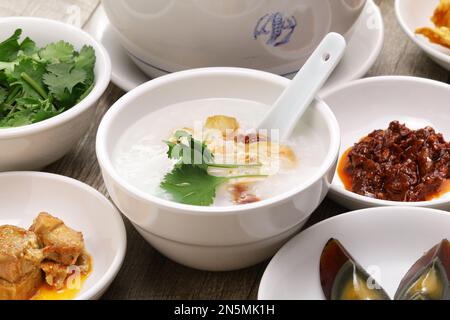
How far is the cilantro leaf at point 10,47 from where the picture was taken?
2023mm

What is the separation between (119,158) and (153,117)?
6.5 inches

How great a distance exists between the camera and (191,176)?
62.2 inches

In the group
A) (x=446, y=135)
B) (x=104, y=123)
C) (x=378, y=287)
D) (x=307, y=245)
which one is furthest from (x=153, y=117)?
(x=446, y=135)

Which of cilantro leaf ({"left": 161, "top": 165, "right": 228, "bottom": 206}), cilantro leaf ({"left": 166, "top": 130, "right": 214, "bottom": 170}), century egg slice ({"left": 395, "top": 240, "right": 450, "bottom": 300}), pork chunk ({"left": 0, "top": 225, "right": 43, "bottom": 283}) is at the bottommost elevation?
pork chunk ({"left": 0, "top": 225, "right": 43, "bottom": 283})

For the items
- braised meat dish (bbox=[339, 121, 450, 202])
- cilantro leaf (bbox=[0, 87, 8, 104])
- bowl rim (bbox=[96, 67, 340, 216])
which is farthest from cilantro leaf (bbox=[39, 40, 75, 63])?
braised meat dish (bbox=[339, 121, 450, 202])

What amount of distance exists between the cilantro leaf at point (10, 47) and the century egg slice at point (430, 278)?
111cm

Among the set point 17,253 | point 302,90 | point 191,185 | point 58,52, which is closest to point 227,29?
point 302,90

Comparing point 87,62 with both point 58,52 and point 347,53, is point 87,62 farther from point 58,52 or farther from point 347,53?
point 347,53

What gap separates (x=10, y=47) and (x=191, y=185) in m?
0.74

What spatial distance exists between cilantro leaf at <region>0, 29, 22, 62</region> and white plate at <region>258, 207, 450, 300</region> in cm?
89

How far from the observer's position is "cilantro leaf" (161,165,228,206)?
1542 millimetres

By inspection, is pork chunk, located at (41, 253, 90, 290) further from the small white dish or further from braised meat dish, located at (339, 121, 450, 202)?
the small white dish

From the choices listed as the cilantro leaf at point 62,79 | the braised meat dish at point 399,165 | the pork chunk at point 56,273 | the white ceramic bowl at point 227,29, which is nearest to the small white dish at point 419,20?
the white ceramic bowl at point 227,29

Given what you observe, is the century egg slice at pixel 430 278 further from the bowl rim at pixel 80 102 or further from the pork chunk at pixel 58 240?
the bowl rim at pixel 80 102
